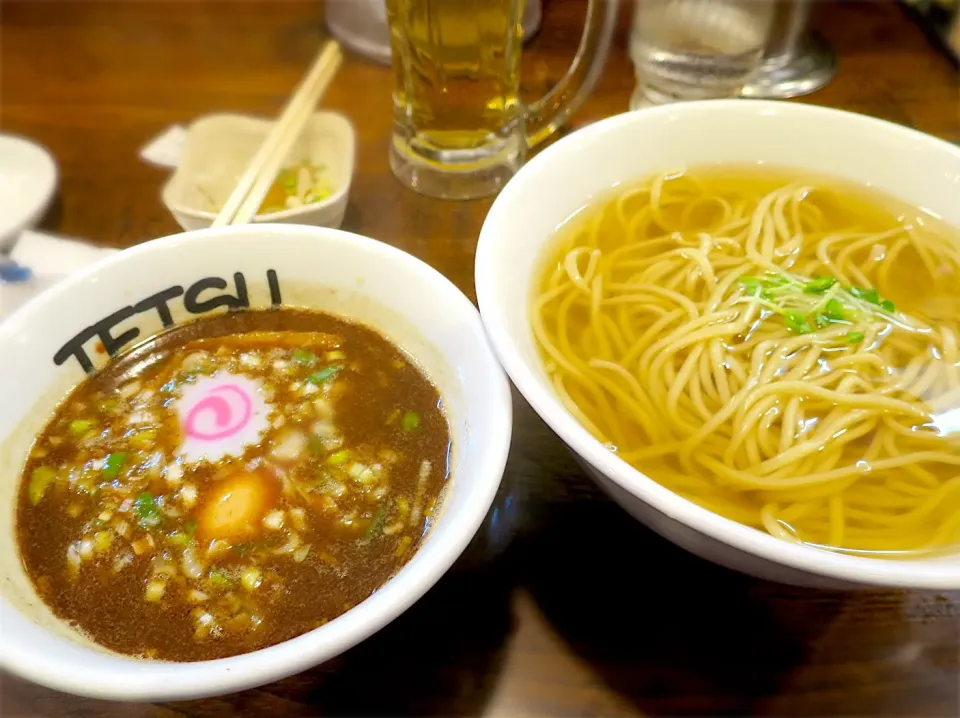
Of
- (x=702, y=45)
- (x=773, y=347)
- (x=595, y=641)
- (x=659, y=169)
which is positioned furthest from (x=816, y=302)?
(x=702, y=45)

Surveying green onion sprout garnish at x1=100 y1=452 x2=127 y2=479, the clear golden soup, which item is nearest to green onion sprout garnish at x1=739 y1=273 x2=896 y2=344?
the clear golden soup

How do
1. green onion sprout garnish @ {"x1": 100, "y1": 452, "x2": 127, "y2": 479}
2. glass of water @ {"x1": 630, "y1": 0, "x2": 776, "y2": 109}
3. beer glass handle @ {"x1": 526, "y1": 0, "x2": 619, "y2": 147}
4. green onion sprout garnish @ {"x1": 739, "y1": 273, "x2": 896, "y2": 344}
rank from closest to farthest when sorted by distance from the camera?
1. green onion sprout garnish @ {"x1": 100, "y1": 452, "x2": 127, "y2": 479}
2. green onion sprout garnish @ {"x1": 739, "y1": 273, "x2": 896, "y2": 344}
3. beer glass handle @ {"x1": 526, "y1": 0, "x2": 619, "y2": 147}
4. glass of water @ {"x1": 630, "y1": 0, "x2": 776, "y2": 109}

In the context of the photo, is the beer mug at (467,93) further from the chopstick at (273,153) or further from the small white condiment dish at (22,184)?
the small white condiment dish at (22,184)

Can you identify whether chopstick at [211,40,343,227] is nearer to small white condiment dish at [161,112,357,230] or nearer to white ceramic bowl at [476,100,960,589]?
small white condiment dish at [161,112,357,230]

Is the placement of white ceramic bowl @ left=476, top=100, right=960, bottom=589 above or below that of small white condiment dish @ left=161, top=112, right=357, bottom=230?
above

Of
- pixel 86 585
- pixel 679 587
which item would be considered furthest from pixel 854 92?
pixel 86 585

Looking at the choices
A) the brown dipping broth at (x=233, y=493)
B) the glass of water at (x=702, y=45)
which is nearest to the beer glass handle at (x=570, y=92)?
the glass of water at (x=702, y=45)
